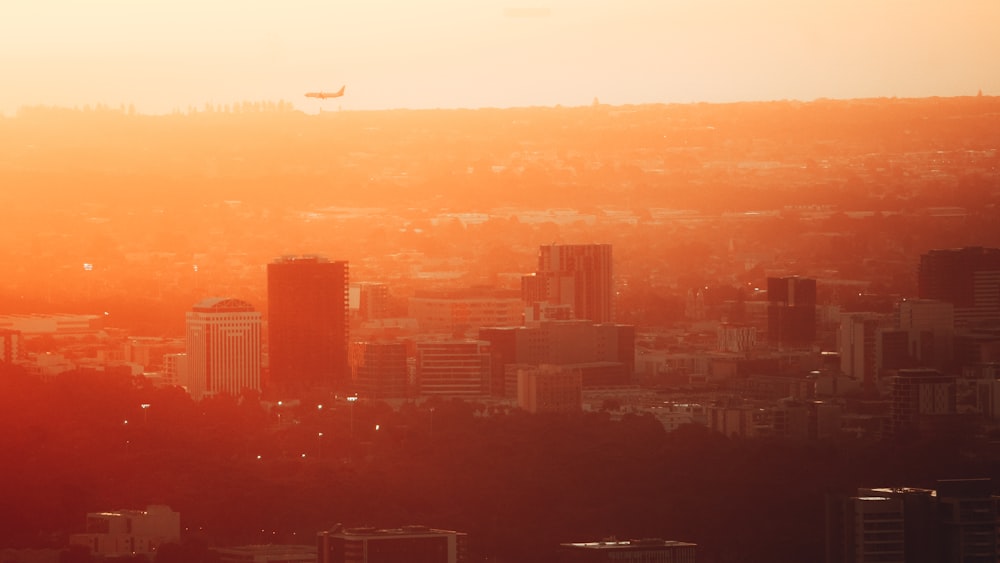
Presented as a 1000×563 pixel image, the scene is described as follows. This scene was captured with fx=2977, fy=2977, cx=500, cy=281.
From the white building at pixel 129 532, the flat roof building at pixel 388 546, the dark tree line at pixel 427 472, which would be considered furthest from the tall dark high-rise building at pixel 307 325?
the flat roof building at pixel 388 546

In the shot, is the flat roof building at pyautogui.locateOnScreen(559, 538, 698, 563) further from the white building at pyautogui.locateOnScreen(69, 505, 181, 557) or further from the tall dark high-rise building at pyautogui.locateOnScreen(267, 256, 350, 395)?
the tall dark high-rise building at pyautogui.locateOnScreen(267, 256, 350, 395)

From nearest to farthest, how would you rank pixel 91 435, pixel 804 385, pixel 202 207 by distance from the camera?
pixel 91 435 → pixel 804 385 → pixel 202 207

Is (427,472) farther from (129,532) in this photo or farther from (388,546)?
(388,546)

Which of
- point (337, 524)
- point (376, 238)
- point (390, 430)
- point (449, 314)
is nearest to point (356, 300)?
point (449, 314)

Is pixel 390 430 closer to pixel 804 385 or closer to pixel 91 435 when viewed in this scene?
pixel 91 435

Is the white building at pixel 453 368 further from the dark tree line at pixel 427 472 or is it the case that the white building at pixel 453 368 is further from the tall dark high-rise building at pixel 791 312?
the dark tree line at pixel 427 472
